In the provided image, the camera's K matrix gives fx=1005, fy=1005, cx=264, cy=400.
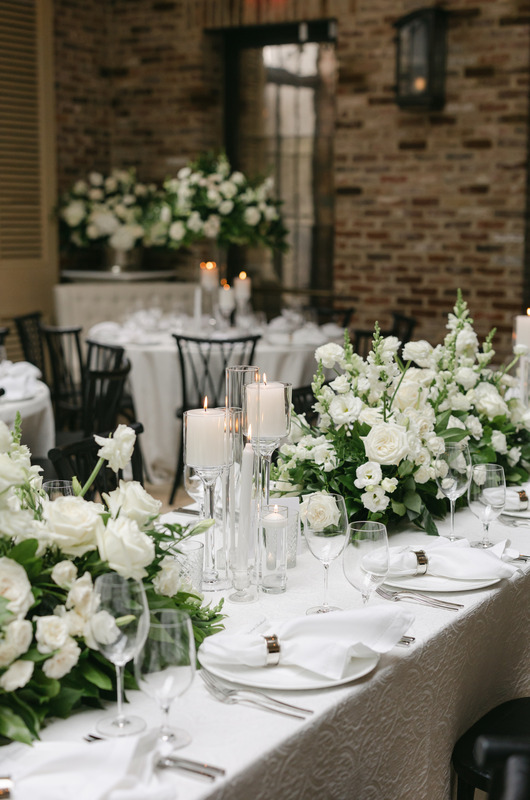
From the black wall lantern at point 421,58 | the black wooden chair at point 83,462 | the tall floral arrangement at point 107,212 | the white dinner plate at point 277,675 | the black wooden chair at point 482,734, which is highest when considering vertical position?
the black wall lantern at point 421,58

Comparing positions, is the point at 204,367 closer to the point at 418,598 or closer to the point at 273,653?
the point at 418,598

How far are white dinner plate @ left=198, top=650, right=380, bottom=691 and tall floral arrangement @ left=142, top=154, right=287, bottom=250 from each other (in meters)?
4.49

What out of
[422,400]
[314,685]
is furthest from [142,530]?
[422,400]

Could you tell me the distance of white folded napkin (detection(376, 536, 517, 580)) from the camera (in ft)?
6.17

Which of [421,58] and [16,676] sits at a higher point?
[421,58]

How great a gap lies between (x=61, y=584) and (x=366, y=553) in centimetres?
49

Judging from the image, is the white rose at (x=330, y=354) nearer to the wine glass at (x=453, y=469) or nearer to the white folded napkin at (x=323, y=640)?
the wine glass at (x=453, y=469)

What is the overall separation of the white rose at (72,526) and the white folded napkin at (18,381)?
242cm

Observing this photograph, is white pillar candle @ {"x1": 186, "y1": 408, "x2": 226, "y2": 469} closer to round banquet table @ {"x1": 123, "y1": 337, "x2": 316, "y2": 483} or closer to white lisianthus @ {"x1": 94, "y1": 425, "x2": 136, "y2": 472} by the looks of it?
white lisianthus @ {"x1": 94, "y1": 425, "x2": 136, "y2": 472}

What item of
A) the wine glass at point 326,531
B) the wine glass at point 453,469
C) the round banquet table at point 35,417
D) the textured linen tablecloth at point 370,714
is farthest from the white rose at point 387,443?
the round banquet table at point 35,417

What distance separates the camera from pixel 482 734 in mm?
1723

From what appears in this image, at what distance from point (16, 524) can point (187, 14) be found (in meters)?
6.31

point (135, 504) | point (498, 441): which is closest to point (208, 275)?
point (498, 441)

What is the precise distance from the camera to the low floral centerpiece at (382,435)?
2.08m
